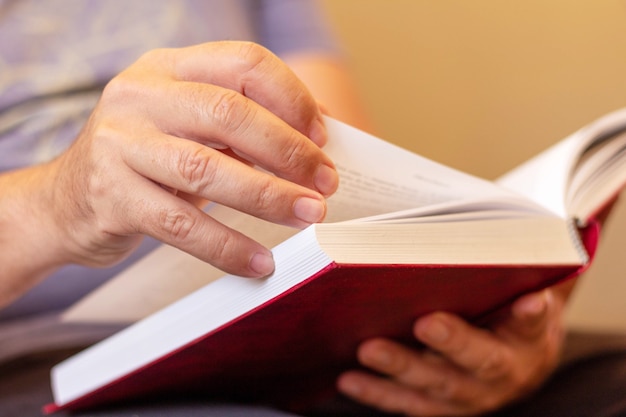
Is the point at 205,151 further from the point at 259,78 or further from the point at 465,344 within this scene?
the point at 465,344

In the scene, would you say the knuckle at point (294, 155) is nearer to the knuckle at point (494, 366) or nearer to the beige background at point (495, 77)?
the knuckle at point (494, 366)

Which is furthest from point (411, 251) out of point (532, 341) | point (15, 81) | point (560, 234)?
point (15, 81)

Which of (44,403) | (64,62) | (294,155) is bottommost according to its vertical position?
(44,403)

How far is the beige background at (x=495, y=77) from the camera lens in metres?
1.36

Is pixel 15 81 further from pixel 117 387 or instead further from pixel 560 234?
pixel 560 234

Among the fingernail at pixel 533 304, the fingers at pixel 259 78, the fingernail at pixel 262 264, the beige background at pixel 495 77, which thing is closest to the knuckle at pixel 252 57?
the fingers at pixel 259 78

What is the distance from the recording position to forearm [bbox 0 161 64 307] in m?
0.50

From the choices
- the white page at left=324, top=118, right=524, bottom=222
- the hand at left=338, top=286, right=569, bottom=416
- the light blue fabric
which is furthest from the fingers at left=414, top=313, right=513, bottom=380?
the light blue fabric

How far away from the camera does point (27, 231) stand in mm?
509

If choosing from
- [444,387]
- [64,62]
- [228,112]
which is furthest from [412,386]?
[64,62]

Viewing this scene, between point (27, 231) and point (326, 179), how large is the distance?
9.4 inches

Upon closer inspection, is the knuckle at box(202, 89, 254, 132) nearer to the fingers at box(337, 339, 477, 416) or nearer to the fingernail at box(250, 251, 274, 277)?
the fingernail at box(250, 251, 274, 277)

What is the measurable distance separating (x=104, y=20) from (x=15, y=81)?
0.14m

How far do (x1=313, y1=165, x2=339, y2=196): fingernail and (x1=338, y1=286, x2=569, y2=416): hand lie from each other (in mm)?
202
